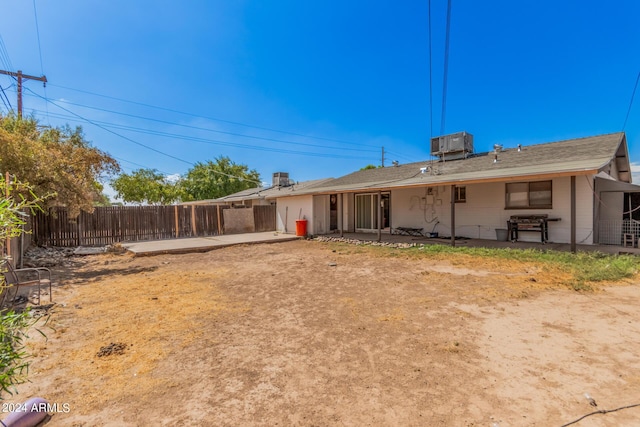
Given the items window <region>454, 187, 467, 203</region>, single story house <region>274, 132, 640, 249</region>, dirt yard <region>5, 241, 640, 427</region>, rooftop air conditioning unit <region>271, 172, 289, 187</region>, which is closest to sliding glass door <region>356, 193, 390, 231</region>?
single story house <region>274, 132, 640, 249</region>

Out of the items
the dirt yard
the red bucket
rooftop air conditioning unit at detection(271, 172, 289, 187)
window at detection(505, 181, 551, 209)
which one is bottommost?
the dirt yard

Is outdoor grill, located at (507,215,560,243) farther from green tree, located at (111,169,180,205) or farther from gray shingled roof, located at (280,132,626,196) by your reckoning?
green tree, located at (111,169,180,205)

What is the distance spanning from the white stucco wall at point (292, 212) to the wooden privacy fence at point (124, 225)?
328 centimetres

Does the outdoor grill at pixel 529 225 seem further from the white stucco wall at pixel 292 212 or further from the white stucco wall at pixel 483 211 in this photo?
the white stucco wall at pixel 292 212

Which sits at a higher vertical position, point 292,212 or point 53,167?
point 53,167

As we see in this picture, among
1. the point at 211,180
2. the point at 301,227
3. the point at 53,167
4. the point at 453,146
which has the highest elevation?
the point at 211,180

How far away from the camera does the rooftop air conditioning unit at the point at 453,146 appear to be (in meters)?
13.8

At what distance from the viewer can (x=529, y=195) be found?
10.1 m

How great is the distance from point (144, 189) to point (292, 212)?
24.7 m

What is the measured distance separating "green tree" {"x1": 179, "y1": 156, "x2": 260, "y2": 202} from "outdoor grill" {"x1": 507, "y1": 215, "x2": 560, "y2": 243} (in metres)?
27.5

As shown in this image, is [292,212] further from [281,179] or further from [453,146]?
[453,146]

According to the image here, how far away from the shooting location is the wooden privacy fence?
37.8 ft

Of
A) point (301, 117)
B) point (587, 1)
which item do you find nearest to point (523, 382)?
point (587, 1)

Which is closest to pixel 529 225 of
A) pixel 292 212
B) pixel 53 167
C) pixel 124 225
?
pixel 292 212
